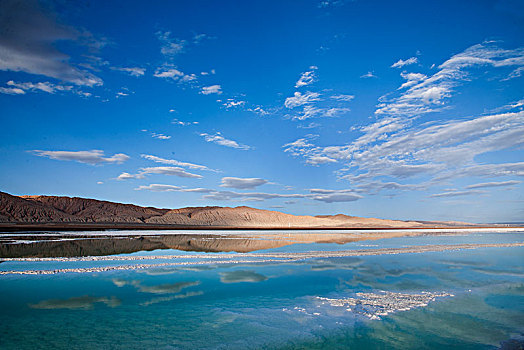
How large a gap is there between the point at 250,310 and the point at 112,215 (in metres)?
120

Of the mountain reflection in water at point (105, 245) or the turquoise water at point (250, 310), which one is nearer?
the turquoise water at point (250, 310)

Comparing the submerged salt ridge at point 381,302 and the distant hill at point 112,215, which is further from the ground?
the distant hill at point 112,215

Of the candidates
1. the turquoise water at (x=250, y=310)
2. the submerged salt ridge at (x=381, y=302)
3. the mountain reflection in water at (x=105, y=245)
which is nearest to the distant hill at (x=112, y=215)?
the mountain reflection in water at (x=105, y=245)

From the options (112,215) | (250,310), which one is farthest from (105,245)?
(112,215)

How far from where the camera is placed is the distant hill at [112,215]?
93.3m

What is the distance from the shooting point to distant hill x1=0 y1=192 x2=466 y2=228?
9326 cm

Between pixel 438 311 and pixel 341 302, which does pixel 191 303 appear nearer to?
pixel 341 302

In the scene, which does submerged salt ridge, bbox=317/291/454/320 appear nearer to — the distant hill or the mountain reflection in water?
the mountain reflection in water

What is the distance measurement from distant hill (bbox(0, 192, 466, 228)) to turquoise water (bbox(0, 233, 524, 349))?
94060 mm

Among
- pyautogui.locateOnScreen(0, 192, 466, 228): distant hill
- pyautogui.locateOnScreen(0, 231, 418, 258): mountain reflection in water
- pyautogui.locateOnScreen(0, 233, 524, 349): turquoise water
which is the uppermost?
pyautogui.locateOnScreen(0, 192, 466, 228): distant hill

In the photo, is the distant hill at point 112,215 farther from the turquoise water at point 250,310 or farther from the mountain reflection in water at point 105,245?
the turquoise water at point 250,310

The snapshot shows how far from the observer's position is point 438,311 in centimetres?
755

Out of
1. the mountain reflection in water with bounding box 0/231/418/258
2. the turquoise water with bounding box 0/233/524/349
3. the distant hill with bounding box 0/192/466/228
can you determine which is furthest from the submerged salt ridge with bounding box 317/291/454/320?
the distant hill with bounding box 0/192/466/228

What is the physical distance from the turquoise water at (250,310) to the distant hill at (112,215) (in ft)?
309
